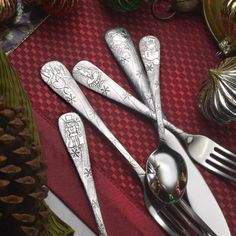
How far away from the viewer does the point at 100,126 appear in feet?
1.42

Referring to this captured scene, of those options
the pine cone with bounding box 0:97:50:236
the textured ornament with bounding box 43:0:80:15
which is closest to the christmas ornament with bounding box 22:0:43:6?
the textured ornament with bounding box 43:0:80:15

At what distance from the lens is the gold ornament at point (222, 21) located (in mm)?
442

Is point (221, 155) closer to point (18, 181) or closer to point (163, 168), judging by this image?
point (163, 168)

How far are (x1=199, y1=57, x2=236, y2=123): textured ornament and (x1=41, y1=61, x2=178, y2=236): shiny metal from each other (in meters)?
0.07

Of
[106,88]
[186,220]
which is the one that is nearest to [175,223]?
[186,220]

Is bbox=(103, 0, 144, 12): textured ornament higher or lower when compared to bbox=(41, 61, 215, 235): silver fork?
higher

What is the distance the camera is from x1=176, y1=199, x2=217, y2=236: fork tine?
413 millimetres

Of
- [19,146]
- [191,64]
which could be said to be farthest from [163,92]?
[19,146]

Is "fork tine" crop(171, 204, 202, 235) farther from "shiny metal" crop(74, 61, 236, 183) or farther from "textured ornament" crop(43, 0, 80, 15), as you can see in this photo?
"textured ornament" crop(43, 0, 80, 15)

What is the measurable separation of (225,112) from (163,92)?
0.05 m

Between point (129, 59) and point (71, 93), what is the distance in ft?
0.17

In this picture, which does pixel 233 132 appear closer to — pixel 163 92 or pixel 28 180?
pixel 163 92

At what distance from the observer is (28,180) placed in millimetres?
324

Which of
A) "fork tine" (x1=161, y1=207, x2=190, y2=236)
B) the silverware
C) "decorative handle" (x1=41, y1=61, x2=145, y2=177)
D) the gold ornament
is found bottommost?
"fork tine" (x1=161, y1=207, x2=190, y2=236)
